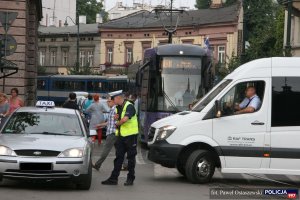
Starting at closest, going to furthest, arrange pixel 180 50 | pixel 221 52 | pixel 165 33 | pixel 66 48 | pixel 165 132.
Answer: pixel 165 132
pixel 180 50
pixel 221 52
pixel 165 33
pixel 66 48

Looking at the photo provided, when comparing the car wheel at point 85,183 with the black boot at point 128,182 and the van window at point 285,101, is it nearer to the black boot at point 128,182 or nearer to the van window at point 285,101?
the black boot at point 128,182

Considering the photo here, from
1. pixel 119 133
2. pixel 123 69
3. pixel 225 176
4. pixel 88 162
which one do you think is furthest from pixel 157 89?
pixel 123 69

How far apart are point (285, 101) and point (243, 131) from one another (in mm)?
1018

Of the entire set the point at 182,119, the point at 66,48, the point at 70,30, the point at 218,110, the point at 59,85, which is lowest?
the point at 59,85

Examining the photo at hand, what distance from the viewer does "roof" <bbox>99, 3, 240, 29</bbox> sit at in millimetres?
66238

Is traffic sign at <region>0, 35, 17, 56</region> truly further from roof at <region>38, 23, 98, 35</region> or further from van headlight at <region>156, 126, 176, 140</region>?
roof at <region>38, 23, 98, 35</region>

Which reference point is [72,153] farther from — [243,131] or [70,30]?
[70,30]

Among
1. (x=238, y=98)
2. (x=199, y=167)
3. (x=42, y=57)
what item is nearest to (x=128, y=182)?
(x=199, y=167)

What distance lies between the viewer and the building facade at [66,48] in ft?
264

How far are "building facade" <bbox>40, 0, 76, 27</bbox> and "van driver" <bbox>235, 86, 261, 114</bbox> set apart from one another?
86.3 meters

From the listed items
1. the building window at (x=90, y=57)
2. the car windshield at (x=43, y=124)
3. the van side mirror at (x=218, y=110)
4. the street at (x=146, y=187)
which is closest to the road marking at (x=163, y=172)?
the street at (x=146, y=187)

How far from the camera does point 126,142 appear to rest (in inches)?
497

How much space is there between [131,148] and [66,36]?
71.7 meters

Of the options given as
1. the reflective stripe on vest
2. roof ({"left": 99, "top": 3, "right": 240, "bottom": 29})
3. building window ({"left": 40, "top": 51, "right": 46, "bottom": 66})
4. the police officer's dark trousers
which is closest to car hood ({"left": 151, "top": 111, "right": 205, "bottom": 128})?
the reflective stripe on vest
